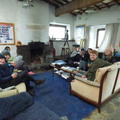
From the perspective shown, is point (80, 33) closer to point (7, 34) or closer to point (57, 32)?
point (57, 32)

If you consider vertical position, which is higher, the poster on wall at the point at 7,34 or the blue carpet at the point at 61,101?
the poster on wall at the point at 7,34

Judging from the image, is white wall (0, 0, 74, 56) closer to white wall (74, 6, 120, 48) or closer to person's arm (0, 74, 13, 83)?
white wall (74, 6, 120, 48)

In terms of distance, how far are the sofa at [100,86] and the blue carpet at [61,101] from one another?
176 millimetres

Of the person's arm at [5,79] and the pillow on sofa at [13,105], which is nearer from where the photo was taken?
the pillow on sofa at [13,105]

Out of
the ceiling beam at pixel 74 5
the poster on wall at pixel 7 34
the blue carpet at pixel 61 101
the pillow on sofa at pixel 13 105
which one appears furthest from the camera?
the poster on wall at pixel 7 34

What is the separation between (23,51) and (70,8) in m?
2.60

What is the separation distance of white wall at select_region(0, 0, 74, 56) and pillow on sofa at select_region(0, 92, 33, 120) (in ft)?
12.5

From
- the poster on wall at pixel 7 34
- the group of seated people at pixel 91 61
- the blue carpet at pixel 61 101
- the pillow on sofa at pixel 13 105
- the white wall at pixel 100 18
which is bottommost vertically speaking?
the blue carpet at pixel 61 101

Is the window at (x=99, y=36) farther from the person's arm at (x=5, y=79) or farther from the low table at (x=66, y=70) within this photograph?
the person's arm at (x=5, y=79)

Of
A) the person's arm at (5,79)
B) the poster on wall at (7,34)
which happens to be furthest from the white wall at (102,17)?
the person's arm at (5,79)

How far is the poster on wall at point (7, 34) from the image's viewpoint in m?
4.66

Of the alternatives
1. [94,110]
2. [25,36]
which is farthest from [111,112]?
[25,36]

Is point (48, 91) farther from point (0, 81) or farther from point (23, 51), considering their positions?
point (23, 51)

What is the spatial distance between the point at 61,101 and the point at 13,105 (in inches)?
53.3
